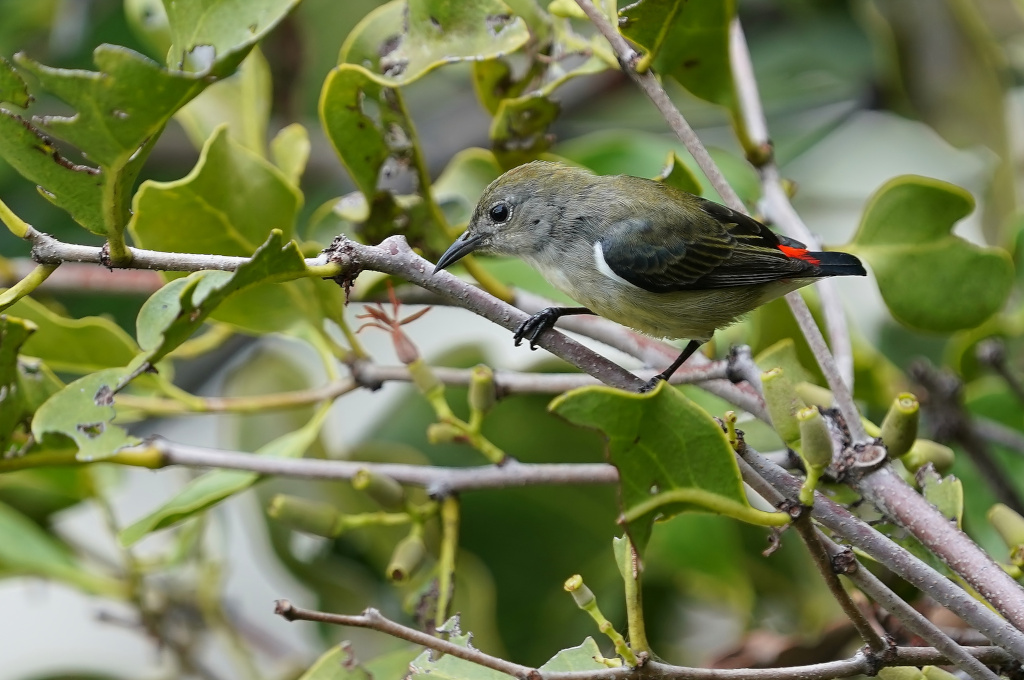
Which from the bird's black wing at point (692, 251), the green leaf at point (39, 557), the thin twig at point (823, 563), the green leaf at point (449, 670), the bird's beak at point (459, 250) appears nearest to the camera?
the thin twig at point (823, 563)

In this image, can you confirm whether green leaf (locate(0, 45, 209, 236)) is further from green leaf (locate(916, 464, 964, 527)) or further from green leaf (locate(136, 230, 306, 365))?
green leaf (locate(916, 464, 964, 527))

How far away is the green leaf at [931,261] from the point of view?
4.52ft

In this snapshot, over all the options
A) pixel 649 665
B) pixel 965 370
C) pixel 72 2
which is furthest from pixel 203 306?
pixel 72 2

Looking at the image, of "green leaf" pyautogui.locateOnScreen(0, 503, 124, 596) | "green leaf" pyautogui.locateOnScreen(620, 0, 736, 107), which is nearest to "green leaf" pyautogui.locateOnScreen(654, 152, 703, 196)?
"green leaf" pyautogui.locateOnScreen(620, 0, 736, 107)

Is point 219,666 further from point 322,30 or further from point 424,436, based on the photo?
point 322,30

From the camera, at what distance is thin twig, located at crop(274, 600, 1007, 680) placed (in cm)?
82

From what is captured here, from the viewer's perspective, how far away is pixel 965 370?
182 centimetres

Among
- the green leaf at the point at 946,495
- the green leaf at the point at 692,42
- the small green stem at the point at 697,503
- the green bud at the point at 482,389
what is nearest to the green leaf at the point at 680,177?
the green leaf at the point at 692,42

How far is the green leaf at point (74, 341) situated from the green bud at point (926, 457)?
98 cm

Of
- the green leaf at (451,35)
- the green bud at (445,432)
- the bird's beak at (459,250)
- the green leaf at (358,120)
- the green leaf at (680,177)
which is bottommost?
the green bud at (445,432)

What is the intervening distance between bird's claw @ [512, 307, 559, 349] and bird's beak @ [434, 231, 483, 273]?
0.60ft

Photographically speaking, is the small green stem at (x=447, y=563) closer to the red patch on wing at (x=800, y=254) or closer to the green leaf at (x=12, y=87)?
the red patch on wing at (x=800, y=254)

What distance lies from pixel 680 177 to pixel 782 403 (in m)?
0.49

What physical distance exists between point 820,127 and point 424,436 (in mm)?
1385
